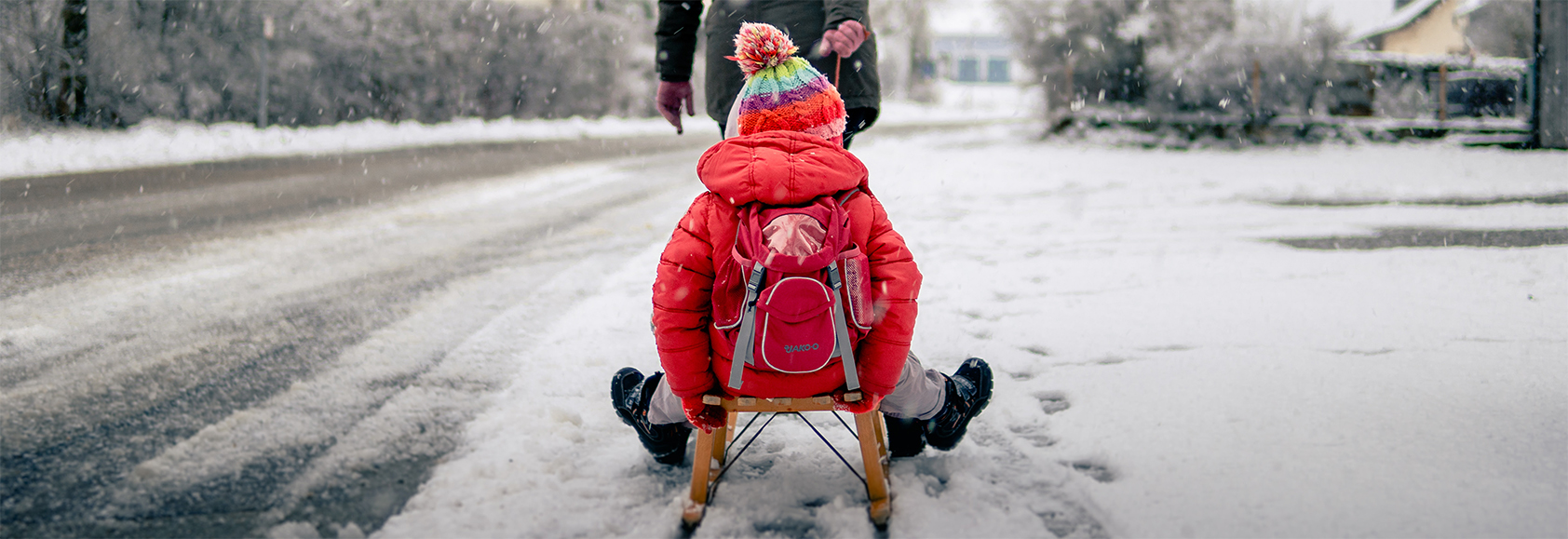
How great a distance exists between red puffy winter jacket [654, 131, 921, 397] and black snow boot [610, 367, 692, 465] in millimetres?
374

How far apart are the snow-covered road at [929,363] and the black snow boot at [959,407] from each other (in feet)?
0.28

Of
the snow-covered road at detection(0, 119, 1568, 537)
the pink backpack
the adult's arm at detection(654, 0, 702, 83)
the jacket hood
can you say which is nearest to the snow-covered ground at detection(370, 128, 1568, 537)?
the snow-covered road at detection(0, 119, 1568, 537)

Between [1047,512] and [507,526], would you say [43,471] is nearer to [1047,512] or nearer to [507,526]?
[507,526]

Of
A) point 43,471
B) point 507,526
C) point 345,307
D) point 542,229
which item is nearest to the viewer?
point 507,526

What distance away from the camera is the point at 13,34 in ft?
40.4

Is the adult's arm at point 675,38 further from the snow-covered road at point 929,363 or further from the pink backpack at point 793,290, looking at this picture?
the pink backpack at point 793,290

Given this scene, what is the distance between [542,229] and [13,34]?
11.1 meters

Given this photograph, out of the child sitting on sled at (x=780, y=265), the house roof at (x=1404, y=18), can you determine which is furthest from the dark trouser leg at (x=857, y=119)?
the house roof at (x=1404, y=18)

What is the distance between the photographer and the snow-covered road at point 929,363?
2.07 metres

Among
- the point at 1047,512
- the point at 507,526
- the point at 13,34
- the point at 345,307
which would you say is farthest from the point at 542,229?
the point at 13,34

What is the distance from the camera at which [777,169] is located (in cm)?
176

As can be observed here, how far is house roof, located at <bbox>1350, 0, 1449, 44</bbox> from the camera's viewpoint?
35344 mm

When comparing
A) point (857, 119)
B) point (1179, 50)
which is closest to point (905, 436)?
point (857, 119)

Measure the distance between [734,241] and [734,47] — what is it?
46.2 inches
